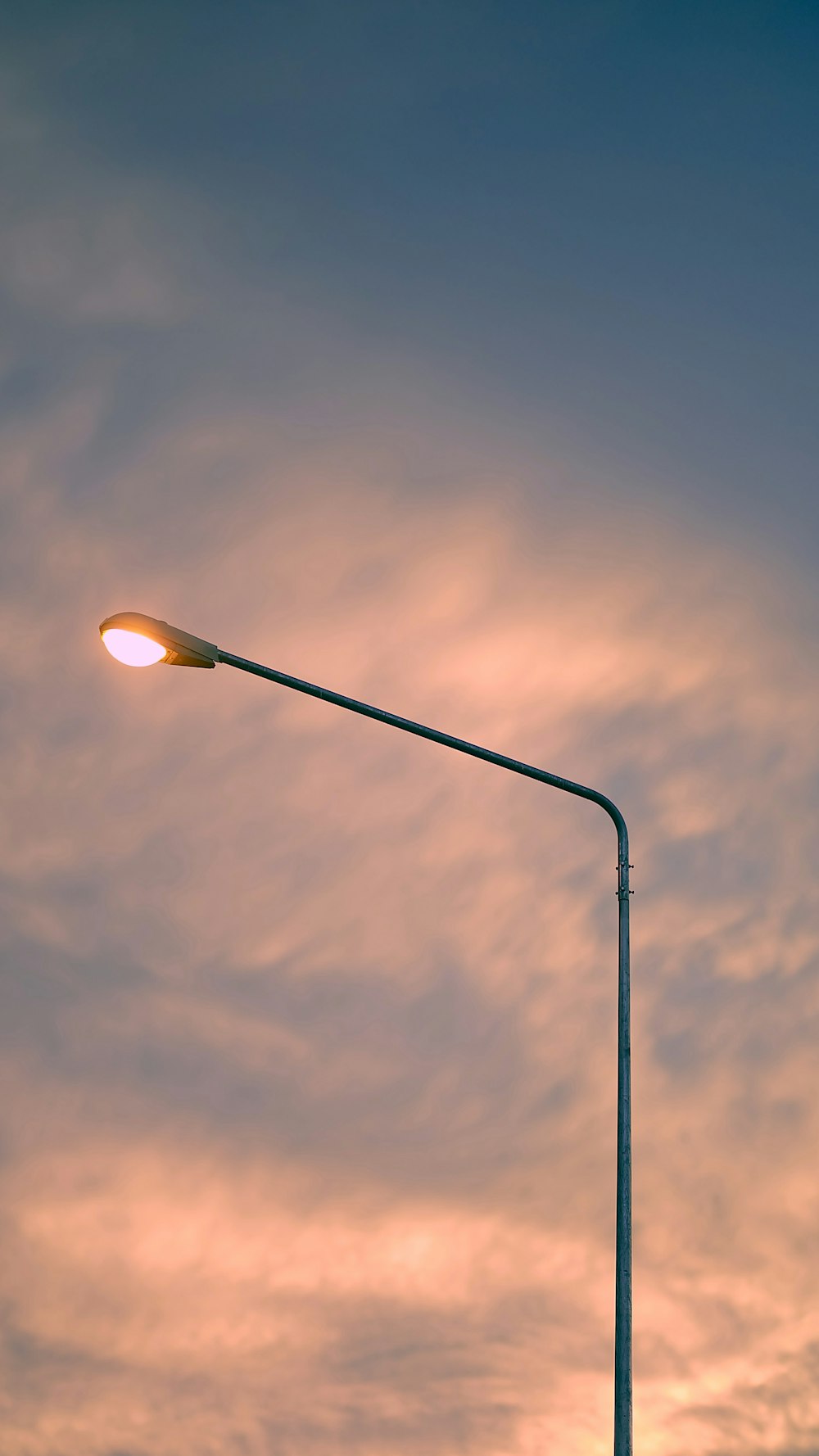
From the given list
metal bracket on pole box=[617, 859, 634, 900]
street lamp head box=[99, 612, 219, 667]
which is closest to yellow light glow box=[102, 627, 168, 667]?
street lamp head box=[99, 612, 219, 667]

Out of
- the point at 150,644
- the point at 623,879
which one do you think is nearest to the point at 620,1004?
the point at 623,879

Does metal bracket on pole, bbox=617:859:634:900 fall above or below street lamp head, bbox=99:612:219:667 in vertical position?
below

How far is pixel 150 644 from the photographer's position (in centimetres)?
1340

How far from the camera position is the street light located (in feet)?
41.5

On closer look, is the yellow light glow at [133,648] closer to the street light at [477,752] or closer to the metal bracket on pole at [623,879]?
the street light at [477,752]

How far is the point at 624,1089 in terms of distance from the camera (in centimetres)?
1315

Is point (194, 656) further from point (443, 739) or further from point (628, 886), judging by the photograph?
point (628, 886)

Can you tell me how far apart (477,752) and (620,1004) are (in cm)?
267

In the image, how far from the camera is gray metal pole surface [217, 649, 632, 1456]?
12.2 m

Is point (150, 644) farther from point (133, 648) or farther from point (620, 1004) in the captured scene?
point (620, 1004)

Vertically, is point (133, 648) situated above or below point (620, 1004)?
above

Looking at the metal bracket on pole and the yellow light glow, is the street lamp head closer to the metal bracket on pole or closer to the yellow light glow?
the yellow light glow

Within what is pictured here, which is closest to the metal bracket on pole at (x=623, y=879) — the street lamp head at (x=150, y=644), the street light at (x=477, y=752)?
the street light at (x=477, y=752)

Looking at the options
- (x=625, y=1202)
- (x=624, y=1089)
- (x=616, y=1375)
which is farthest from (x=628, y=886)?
(x=616, y=1375)
